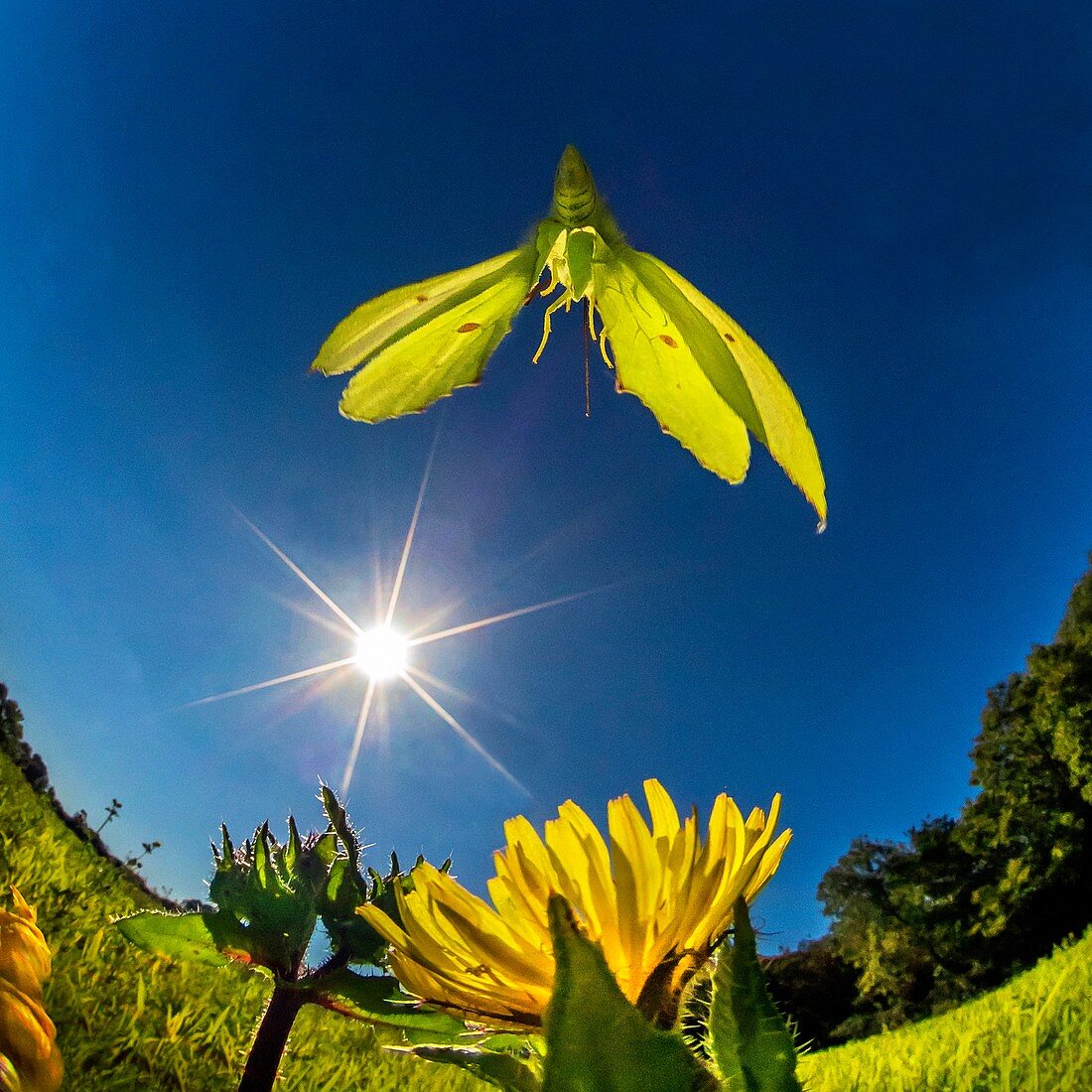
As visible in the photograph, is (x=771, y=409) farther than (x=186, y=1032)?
No

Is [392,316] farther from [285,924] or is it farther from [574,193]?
[285,924]

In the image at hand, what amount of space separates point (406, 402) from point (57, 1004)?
1173 mm

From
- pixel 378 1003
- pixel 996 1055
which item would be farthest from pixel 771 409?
pixel 996 1055

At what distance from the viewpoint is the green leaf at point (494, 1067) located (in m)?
0.36

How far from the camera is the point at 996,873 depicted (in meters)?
14.3

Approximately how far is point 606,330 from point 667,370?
0.06 meters

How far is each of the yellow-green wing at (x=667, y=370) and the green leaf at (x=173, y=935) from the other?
0.63m

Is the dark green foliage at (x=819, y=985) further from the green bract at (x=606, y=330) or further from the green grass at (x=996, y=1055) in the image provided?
the green bract at (x=606, y=330)

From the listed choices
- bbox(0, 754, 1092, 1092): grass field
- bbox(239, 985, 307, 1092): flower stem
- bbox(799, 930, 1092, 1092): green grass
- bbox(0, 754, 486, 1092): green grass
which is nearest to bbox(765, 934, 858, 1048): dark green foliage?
bbox(799, 930, 1092, 1092): green grass

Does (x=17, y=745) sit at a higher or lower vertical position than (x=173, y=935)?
higher

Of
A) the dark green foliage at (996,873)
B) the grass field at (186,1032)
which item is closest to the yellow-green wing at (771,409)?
the grass field at (186,1032)

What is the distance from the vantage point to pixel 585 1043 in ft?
1.02

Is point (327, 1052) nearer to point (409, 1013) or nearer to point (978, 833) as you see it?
point (409, 1013)

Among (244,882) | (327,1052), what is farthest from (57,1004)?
(244,882)
